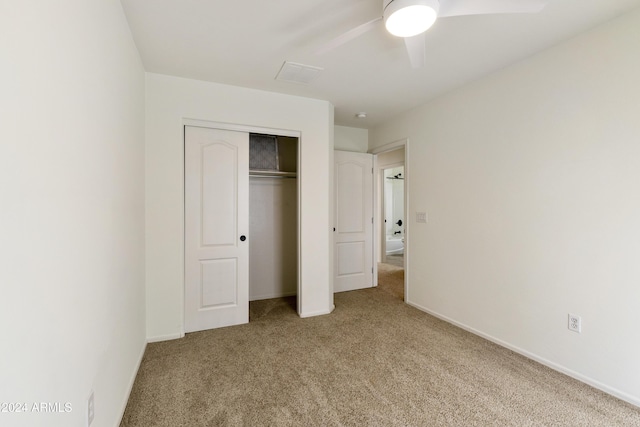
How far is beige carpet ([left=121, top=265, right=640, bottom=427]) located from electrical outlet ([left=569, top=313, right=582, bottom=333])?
0.37 meters

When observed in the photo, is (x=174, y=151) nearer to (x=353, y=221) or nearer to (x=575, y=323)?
(x=353, y=221)

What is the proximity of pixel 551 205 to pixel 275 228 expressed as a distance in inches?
119

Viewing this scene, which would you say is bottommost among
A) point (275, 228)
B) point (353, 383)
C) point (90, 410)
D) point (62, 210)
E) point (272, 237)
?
point (353, 383)

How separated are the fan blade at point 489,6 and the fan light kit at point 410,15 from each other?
9 cm

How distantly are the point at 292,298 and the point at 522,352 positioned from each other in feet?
8.64

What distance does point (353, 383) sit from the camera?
6.57ft

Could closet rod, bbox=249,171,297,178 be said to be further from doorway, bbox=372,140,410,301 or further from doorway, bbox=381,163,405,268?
doorway, bbox=381,163,405,268

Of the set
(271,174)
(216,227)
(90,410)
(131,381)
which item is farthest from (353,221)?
(90,410)

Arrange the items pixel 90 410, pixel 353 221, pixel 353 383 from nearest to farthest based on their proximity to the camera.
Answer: pixel 90 410
pixel 353 383
pixel 353 221

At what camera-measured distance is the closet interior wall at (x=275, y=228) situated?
12.6ft

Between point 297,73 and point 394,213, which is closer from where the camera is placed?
point 297,73

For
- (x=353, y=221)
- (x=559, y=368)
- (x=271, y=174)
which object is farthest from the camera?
(x=353, y=221)

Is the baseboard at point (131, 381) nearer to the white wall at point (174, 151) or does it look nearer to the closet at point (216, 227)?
the white wall at point (174, 151)

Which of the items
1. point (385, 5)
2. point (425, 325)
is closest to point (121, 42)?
point (385, 5)
